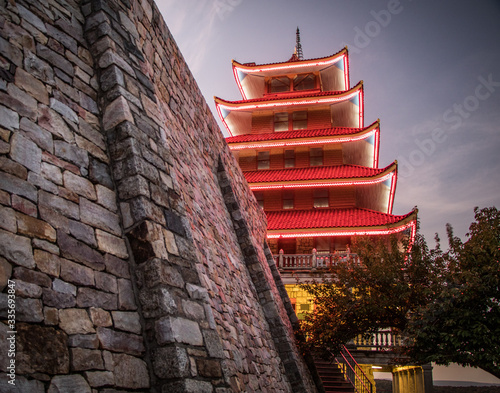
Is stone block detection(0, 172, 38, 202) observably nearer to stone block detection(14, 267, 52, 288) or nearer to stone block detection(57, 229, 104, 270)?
stone block detection(57, 229, 104, 270)

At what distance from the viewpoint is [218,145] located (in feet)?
32.2

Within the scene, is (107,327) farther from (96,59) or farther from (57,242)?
(96,59)

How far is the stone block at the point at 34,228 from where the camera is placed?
3225mm

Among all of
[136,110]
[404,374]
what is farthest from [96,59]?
[404,374]

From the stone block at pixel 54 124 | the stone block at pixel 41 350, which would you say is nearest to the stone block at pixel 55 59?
the stone block at pixel 54 124

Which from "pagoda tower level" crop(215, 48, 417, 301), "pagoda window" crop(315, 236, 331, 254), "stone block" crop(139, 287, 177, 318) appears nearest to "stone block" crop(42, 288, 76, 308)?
"stone block" crop(139, 287, 177, 318)

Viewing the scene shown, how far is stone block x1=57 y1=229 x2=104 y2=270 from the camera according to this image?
3486 mm

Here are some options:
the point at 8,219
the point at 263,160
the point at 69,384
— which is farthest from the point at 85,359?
the point at 263,160

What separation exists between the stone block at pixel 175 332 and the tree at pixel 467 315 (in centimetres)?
Result: 775

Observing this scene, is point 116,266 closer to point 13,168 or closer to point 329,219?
point 13,168

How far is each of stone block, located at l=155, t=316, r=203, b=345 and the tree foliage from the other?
7.75 m

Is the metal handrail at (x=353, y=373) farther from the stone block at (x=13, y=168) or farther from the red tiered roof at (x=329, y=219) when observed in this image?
the stone block at (x=13, y=168)

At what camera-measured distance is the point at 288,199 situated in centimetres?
2391

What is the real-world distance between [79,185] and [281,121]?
930 inches
